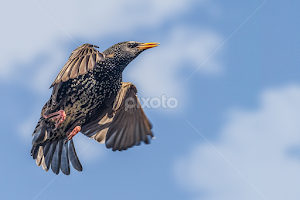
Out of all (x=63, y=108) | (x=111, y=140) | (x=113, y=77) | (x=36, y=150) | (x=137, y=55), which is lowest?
(x=36, y=150)

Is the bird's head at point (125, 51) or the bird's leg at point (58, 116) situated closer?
the bird's leg at point (58, 116)

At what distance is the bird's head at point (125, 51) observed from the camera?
6.17 meters

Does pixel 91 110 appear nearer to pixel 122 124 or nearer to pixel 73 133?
pixel 73 133

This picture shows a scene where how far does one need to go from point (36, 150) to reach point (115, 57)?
2.31m

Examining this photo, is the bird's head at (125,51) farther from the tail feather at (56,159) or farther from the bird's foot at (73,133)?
the tail feather at (56,159)

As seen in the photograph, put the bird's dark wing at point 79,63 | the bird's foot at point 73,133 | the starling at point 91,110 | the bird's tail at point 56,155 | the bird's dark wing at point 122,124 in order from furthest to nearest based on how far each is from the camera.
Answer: the bird's dark wing at point 122,124
the bird's tail at point 56,155
the bird's foot at point 73,133
the starling at point 91,110
the bird's dark wing at point 79,63

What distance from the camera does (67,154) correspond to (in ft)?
21.1

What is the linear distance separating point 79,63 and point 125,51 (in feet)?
4.75

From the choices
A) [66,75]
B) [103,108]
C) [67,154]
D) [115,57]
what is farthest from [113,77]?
[67,154]

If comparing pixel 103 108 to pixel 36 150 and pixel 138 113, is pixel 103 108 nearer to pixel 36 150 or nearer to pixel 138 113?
pixel 138 113

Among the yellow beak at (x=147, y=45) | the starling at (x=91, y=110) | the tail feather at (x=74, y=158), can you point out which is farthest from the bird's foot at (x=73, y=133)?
the yellow beak at (x=147, y=45)

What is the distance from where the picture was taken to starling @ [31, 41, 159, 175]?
222 inches

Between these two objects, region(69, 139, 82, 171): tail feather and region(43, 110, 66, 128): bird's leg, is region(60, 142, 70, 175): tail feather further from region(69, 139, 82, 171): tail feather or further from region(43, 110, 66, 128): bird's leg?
region(43, 110, 66, 128): bird's leg

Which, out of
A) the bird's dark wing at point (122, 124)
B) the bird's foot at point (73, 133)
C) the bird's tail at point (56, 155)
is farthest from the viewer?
the bird's dark wing at point (122, 124)
